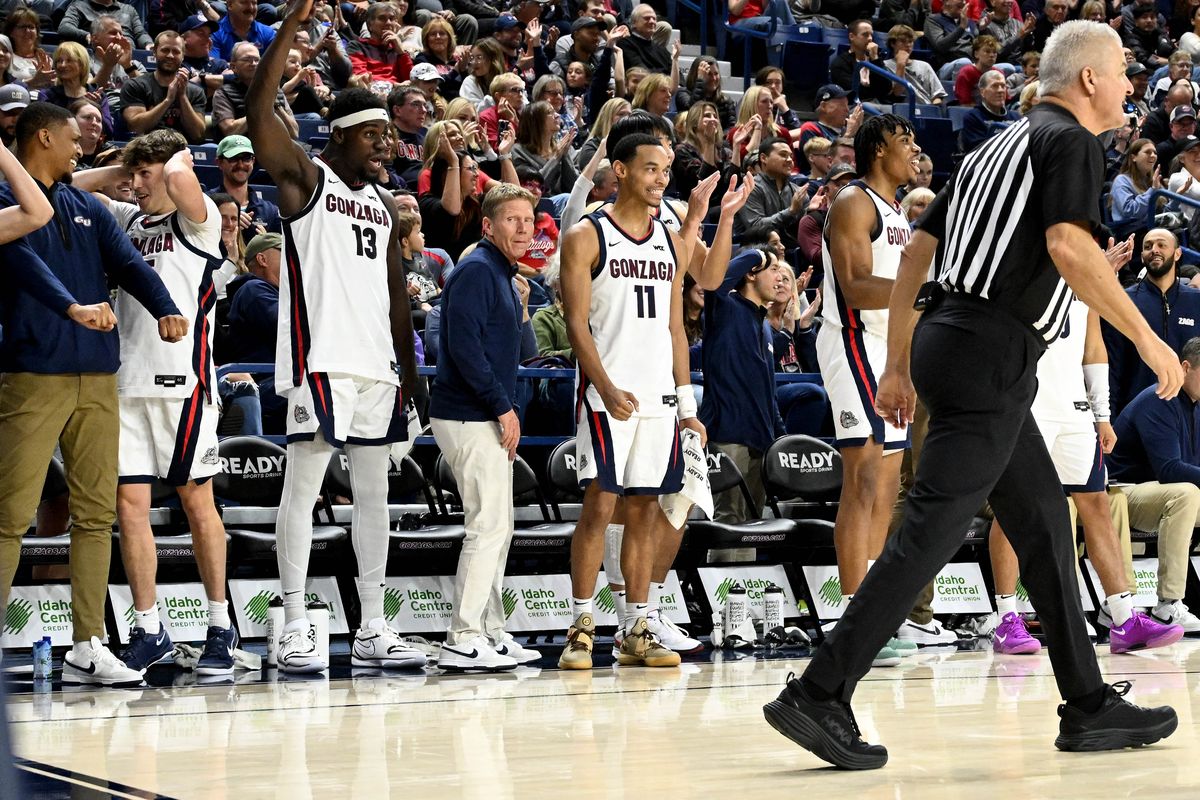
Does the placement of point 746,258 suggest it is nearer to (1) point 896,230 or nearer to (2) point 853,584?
(1) point 896,230

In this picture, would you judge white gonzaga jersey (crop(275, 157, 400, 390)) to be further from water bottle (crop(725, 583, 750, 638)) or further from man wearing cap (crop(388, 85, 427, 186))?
man wearing cap (crop(388, 85, 427, 186))

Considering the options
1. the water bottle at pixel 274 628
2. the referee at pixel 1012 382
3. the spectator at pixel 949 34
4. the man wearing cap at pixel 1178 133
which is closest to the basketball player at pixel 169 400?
the water bottle at pixel 274 628

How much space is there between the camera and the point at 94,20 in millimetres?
12258

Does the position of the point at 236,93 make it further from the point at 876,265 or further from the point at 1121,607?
the point at 1121,607

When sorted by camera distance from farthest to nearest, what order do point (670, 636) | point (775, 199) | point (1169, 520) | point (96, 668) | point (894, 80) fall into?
1. point (894, 80)
2. point (775, 199)
3. point (1169, 520)
4. point (670, 636)
5. point (96, 668)

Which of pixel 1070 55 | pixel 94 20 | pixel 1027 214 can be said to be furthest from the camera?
pixel 94 20

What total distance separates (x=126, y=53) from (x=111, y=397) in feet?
21.3

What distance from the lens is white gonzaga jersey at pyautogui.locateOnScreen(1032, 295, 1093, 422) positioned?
7258mm

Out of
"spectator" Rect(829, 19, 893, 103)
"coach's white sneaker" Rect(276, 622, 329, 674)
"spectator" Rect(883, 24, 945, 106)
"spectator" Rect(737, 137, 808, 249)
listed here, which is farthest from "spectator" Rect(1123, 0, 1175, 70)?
"coach's white sneaker" Rect(276, 622, 329, 674)

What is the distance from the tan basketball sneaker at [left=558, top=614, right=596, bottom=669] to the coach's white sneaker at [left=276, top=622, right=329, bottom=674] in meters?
1.01

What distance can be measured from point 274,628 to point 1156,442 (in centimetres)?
516

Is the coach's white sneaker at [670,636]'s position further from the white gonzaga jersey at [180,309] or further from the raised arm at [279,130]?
the raised arm at [279,130]

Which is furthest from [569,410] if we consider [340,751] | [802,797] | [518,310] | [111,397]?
[802,797]

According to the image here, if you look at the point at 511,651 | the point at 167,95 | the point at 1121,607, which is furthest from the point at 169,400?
the point at 167,95
